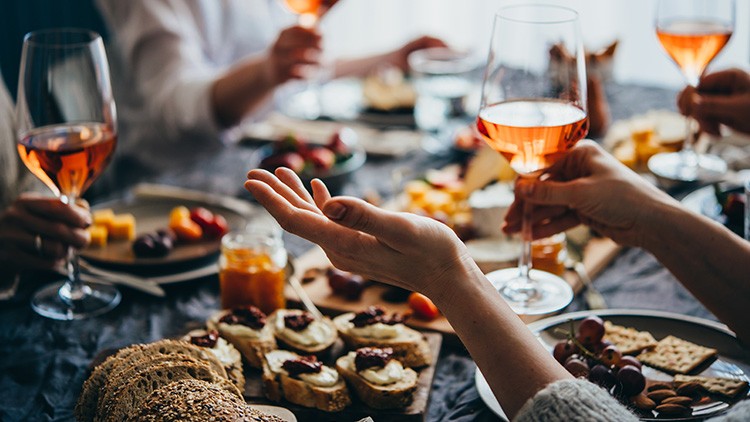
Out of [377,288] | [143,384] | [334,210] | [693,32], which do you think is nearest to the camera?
[334,210]

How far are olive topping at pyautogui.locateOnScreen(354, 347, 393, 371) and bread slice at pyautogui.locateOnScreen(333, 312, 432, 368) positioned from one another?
4cm

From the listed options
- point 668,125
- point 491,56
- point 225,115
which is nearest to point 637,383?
point 491,56

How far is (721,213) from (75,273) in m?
1.23

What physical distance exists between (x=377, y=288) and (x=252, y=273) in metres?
0.26

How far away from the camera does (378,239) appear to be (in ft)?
3.12

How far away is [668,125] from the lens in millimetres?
2166

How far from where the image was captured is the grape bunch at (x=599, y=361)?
42.6 inches

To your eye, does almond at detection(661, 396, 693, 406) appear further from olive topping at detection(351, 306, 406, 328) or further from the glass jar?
the glass jar

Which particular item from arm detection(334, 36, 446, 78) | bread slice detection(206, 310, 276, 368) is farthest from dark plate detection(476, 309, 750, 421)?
arm detection(334, 36, 446, 78)

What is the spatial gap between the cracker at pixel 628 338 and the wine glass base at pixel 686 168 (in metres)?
0.77

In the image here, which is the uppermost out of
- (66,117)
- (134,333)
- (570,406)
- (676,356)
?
(66,117)

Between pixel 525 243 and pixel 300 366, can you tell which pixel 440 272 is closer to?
pixel 300 366

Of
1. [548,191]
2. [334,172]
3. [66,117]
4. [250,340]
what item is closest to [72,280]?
[66,117]

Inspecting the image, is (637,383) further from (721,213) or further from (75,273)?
(75,273)
